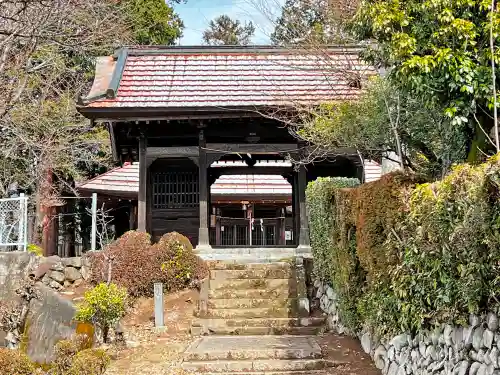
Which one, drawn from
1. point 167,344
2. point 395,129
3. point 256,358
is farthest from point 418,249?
point 167,344

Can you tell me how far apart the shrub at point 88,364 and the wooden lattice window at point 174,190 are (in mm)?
8620

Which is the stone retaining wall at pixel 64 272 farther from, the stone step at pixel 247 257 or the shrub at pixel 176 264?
the stone step at pixel 247 257

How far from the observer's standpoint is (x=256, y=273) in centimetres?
1155

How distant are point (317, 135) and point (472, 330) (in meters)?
5.25

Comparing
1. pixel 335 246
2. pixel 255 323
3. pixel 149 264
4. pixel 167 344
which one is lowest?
pixel 167 344

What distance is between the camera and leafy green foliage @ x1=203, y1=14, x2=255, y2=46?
3416cm

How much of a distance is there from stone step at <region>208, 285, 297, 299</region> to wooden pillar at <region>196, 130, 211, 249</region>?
1.91 meters

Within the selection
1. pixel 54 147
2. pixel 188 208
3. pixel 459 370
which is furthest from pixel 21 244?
pixel 459 370

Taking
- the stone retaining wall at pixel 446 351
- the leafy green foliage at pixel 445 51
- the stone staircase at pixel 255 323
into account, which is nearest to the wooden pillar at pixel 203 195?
the stone staircase at pixel 255 323

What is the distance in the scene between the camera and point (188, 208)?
1548 centimetres

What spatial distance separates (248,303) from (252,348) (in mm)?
2283

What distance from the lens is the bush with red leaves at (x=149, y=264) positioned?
11.0 meters

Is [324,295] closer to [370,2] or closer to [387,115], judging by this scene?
[387,115]

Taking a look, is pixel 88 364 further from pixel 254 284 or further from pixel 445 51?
pixel 445 51
